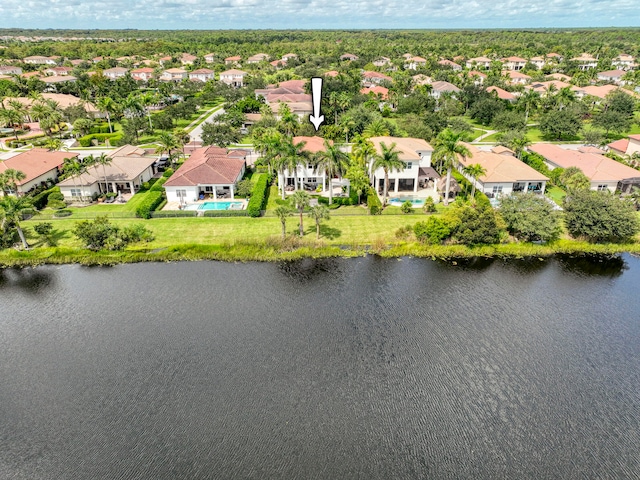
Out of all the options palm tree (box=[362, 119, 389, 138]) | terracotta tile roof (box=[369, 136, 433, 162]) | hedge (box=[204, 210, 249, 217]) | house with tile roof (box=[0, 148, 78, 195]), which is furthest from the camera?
palm tree (box=[362, 119, 389, 138])

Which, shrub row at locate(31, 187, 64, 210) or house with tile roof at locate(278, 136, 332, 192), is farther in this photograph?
house with tile roof at locate(278, 136, 332, 192)

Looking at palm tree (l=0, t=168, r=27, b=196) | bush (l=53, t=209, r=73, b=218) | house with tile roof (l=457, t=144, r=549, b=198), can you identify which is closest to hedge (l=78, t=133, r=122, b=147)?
palm tree (l=0, t=168, r=27, b=196)

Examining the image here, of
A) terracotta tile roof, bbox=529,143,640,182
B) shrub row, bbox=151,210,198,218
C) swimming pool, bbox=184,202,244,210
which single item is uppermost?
terracotta tile roof, bbox=529,143,640,182

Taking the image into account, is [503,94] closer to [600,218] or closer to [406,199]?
[406,199]

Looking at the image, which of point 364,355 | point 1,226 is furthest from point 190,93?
point 364,355

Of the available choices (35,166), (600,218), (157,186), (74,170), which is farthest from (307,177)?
(35,166)

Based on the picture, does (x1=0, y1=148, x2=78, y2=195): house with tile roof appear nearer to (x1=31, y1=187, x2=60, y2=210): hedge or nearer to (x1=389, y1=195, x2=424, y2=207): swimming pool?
(x1=31, y1=187, x2=60, y2=210): hedge

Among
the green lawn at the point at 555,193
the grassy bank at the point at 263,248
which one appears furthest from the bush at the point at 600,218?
the green lawn at the point at 555,193

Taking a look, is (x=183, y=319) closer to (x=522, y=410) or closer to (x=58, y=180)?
(x=522, y=410)
